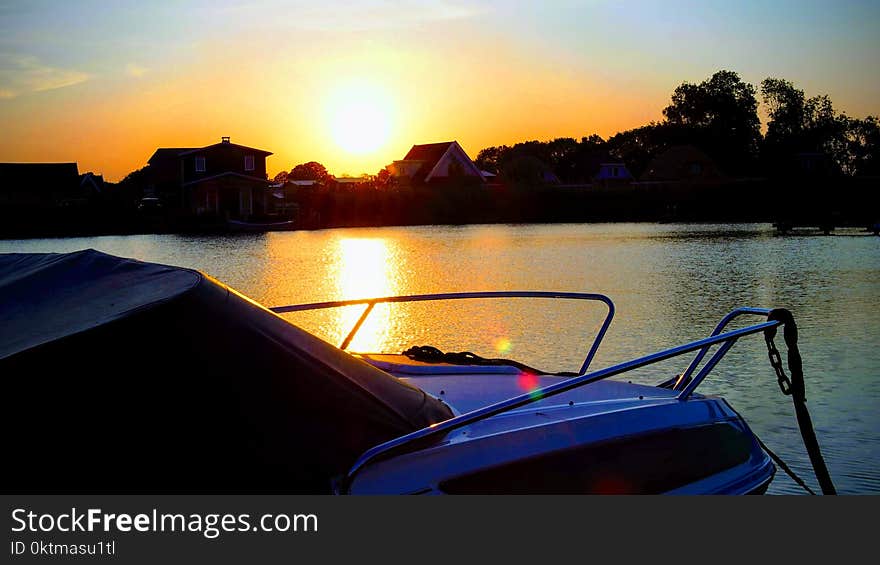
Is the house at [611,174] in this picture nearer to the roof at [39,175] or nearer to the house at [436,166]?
the house at [436,166]

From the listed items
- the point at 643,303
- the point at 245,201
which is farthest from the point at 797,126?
the point at 643,303

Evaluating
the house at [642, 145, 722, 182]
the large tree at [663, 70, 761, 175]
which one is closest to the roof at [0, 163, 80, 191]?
the house at [642, 145, 722, 182]

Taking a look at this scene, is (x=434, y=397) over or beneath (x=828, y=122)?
beneath

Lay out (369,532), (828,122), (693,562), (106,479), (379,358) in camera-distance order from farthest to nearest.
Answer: (828,122), (379,358), (693,562), (369,532), (106,479)

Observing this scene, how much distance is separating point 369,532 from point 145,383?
0.80 metres

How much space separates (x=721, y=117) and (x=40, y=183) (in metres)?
60.1

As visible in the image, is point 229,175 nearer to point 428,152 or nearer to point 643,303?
point 428,152

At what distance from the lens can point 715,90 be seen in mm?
93875

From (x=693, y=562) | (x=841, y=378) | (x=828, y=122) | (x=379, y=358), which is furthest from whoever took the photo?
(x=828, y=122)

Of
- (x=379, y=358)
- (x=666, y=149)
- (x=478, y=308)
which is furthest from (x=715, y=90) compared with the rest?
(x=379, y=358)

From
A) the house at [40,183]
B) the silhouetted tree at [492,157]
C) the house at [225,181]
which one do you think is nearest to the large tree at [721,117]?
the silhouetted tree at [492,157]

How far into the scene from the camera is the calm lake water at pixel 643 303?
7652 mm

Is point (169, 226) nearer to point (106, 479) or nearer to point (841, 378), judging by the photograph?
point (841, 378)

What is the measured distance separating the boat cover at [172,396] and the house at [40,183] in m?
63.5
